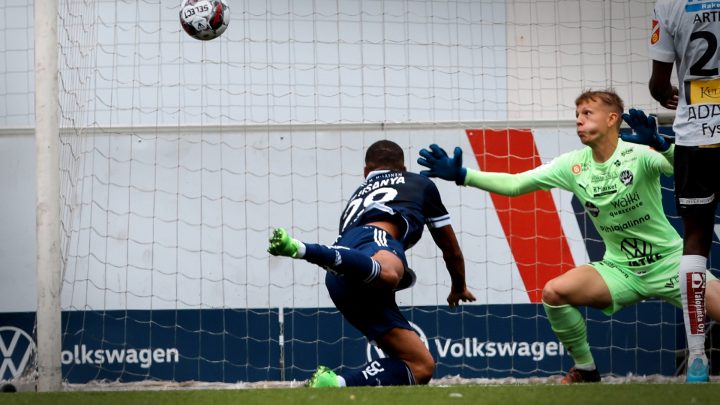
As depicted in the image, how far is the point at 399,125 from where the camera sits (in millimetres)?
8680

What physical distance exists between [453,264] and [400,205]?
0.49 meters

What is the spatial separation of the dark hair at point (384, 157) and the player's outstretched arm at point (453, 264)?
0.49 metres

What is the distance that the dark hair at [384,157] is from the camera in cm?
695

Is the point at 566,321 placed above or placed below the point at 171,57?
below

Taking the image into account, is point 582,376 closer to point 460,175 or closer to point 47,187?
point 460,175

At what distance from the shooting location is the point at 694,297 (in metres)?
5.67

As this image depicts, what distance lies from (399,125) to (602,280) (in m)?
2.45

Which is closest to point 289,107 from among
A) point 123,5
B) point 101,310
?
point 123,5

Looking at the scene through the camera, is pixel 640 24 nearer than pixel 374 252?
No

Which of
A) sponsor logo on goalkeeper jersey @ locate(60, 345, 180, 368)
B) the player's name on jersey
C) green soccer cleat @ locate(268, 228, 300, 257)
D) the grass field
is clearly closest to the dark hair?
the player's name on jersey

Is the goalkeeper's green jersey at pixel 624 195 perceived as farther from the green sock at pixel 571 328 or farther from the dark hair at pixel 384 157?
the dark hair at pixel 384 157

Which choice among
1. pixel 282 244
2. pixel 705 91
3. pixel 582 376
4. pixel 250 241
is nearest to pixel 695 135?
pixel 705 91

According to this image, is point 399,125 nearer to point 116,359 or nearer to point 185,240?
point 185,240

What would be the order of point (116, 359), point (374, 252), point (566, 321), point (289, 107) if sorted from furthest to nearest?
point (289, 107) → point (116, 359) → point (566, 321) → point (374, 252)
